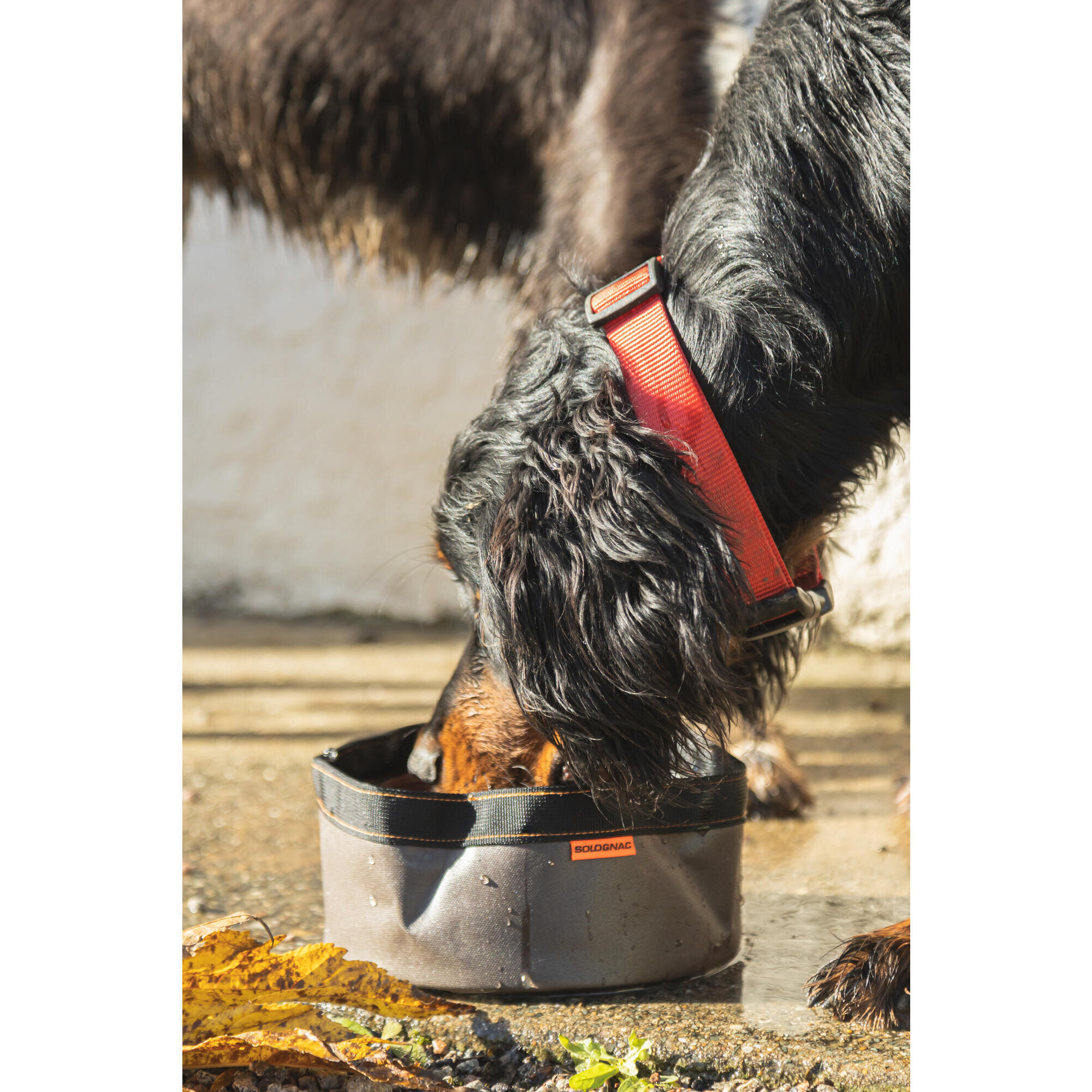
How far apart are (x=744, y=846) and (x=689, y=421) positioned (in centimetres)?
119

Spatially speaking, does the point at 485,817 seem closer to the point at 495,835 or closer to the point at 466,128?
the point at 495,835

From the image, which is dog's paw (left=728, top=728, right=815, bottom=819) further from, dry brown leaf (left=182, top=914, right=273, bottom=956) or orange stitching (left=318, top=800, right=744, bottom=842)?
dry brown leaf (left=182, top=914, right=273, bottom=956)

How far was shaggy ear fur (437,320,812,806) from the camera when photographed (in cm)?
144

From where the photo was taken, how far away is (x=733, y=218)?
1555 mm

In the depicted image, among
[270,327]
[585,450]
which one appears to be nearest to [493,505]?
[585,450]

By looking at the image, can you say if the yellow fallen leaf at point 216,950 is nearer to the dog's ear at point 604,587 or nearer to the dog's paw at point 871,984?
the dog's ear at point 604,587

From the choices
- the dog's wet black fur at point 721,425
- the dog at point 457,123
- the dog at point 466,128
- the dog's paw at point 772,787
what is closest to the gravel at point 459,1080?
the dog's wet black fur at point 721,425

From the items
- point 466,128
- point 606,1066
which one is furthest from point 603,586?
point 466,128

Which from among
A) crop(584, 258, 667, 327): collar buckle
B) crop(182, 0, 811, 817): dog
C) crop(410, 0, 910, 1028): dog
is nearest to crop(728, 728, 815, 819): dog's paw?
crop(182, 0, 811, 817): dog

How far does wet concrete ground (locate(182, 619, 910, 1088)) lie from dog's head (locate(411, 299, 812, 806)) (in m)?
0.33

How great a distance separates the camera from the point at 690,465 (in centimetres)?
147

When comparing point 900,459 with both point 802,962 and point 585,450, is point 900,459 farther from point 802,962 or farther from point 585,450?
point 802,962

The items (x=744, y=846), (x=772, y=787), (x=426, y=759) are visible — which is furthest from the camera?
(x=772, y=787)

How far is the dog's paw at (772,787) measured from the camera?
2477mm
